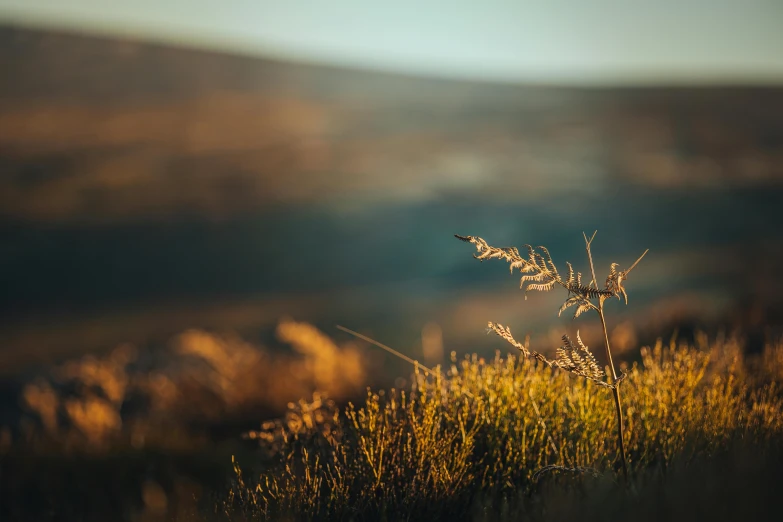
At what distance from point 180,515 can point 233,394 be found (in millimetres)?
4642

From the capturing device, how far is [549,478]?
3.43 m

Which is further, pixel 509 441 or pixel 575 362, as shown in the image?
pixel 509 441

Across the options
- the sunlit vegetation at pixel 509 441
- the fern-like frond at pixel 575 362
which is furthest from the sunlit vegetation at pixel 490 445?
the fern-like frond at pixel 575 362

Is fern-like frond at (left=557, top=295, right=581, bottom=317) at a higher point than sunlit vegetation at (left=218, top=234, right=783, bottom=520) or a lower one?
higher

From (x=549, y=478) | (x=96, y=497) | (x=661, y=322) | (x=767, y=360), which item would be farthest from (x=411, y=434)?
(x=661, y=322)

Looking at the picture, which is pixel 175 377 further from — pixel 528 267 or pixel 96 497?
pixel 528 267

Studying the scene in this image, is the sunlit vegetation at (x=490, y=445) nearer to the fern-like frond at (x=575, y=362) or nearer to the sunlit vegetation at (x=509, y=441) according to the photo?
the sunlit vegetation at (x=509, y=441)

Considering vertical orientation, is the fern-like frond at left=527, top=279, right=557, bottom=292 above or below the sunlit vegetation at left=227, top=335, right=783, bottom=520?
above

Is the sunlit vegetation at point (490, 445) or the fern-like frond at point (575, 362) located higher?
the fern-like frond at point (575, 362)

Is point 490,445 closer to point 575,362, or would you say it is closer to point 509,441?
point 509,441

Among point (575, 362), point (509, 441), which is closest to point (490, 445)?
point (509, 441)

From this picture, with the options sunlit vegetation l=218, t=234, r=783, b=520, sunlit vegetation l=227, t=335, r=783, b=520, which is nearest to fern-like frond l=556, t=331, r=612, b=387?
sunlit vegetation l=218, t=234, r=783, b=520

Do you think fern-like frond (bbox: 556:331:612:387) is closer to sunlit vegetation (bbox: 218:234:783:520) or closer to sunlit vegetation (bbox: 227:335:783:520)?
sunlit vegetation (bbox: 218:234:783:520)

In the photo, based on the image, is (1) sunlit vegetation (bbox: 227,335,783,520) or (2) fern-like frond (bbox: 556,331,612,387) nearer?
(2) fern-like frond (bbox: 556,331,612,387)
